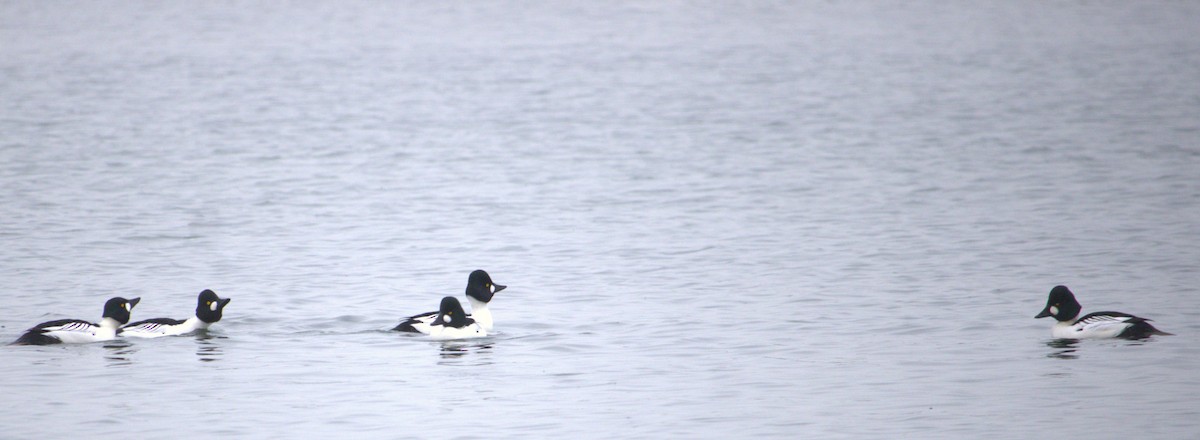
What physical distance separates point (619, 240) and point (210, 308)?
8.39 meters

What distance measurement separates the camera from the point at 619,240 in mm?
22703

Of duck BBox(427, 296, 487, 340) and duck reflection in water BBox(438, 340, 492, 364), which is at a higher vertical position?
duck BBox(427, 296, 487, 340)

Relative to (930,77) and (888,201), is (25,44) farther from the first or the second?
(888,201)

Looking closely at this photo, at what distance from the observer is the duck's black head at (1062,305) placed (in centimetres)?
1481

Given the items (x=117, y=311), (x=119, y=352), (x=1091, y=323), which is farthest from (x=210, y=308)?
(x=1091, y=323)

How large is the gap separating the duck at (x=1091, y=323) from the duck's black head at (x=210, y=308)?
790cm

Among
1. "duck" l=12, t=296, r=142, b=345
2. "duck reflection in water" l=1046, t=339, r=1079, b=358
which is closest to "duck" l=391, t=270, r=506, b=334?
"duck" l=12, t=296, r=142, b=345

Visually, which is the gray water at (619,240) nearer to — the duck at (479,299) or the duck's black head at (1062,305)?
the duck at (479,299)

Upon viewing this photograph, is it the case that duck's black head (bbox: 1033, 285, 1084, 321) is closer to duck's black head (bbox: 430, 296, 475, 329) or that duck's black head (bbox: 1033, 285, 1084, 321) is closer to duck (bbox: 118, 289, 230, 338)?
duck's black head (bbox: 430, 296, 475, 329)

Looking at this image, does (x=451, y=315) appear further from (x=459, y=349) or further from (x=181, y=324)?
(x=181, y=324)

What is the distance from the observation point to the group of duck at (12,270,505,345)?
1486cm

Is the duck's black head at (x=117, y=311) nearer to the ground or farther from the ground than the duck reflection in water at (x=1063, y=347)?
farther from the ground

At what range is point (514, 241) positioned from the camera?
2286cm

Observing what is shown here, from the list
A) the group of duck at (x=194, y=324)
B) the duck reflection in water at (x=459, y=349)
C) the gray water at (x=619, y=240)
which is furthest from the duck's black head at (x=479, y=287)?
the duck reflection in water at (x=459, y=349)
